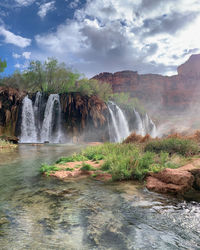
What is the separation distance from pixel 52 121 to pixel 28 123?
3854 mm

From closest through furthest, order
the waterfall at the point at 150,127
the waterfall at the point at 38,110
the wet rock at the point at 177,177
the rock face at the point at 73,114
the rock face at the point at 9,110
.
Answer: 1. the wet rock at the point at 177,177
2. the rock face at the point at 9,110
3. the rock face at the point at 73,114
4. the waterfall at the point at 38,110
5. the waterfall at the point at 150,127

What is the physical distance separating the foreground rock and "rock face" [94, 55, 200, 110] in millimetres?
77197

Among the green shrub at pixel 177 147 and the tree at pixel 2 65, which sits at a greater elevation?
the tree at pixel 2 65

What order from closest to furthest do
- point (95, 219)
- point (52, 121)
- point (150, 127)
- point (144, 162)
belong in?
point (95, 219) → point (144, 162) → point (52, 121) → point (150, 127)

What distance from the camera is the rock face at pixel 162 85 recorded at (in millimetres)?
78887

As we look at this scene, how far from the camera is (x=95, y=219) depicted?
320 centimetres

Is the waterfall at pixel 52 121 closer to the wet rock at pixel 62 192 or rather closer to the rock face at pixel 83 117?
the rock face at pixel 83 117

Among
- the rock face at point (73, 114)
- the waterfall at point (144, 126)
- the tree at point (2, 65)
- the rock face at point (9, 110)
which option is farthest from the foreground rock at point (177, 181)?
the tree at point (2, 65)

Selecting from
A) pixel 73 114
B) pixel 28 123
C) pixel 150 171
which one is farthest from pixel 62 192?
pixel 73 114

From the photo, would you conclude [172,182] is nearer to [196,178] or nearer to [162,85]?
[196,178]

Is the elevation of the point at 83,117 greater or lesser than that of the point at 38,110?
lesser

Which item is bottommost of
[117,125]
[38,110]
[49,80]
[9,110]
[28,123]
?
[117,125]

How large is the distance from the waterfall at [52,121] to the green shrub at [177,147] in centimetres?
2294

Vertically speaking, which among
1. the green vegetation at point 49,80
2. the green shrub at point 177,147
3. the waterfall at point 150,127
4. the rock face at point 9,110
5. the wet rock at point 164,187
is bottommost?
the wet rock at point 164,187
